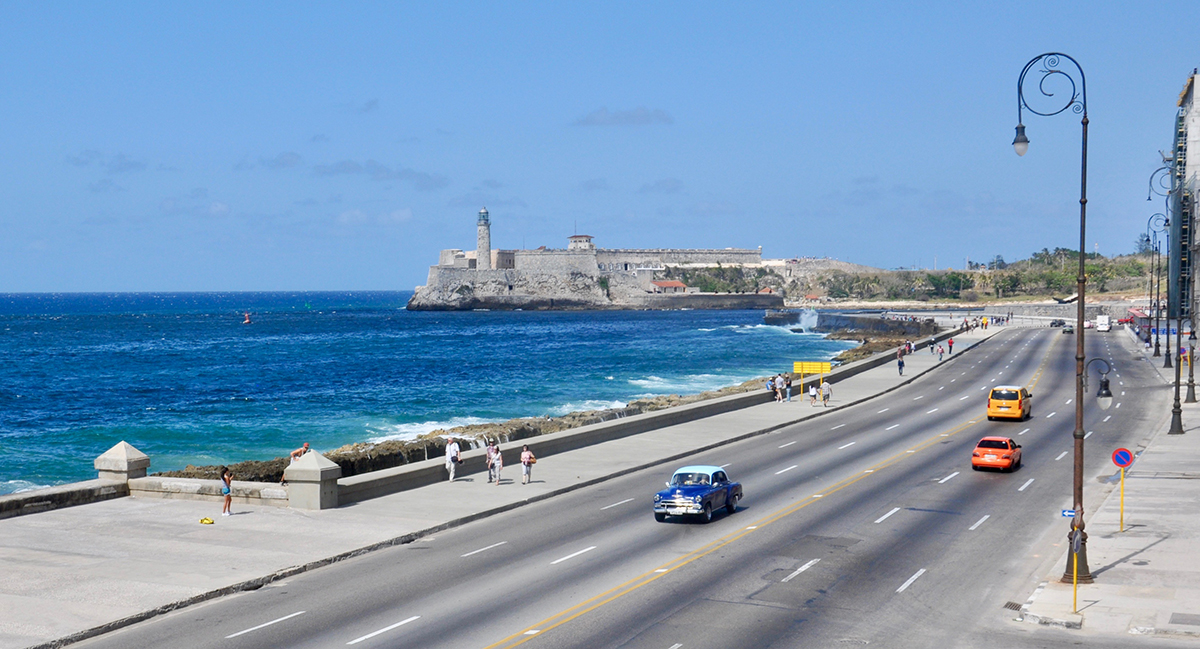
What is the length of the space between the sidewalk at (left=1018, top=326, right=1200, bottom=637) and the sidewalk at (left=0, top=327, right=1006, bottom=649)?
13072mm

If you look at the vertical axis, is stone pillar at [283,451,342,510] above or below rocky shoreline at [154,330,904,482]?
above

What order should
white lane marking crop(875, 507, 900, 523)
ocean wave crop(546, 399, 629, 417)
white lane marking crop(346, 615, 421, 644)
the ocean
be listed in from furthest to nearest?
ocean wave crop(546, 399, 629, 417) → the ocean → white lane marking crop(875, 507, 900, 523) → white lane marking crop(346, 615, 421, 644)

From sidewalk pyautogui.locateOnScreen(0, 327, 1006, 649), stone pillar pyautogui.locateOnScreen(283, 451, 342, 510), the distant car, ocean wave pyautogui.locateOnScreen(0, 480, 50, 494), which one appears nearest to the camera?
sidewalk pyautogui.locateOnScreen(0, 327, 1006, 649)

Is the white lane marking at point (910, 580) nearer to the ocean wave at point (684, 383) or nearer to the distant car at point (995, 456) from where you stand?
the distant car at point (995, 456)

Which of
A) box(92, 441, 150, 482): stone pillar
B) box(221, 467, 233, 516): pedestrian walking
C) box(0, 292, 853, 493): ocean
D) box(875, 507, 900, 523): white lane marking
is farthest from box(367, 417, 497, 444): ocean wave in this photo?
box(875, 507, 900, 523): white lane marking

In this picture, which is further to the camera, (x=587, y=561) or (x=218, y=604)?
(x=587, y=561)

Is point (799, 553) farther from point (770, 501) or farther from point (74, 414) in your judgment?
point (74, 414)

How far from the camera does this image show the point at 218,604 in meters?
17.7

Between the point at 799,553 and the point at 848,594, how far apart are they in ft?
9.93

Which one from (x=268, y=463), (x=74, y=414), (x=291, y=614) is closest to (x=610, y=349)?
(x=74, y=414)

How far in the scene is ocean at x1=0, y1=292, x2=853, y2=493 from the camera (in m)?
58.0

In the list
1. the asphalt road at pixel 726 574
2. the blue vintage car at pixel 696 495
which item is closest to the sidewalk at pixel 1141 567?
the asphalt road at pixel 726 574

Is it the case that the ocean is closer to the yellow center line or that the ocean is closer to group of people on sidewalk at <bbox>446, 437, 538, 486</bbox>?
group of people on sidewalk at <bbox>446, 437, 538, 486</bbox>

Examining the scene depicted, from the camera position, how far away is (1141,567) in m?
19.9
